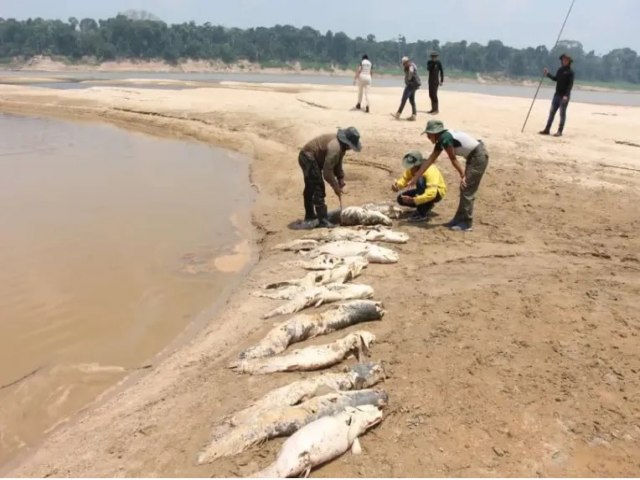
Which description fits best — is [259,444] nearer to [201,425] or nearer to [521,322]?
[201,425]

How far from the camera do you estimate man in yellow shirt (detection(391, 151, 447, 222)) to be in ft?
29.6

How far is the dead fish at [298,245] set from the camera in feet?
27.6

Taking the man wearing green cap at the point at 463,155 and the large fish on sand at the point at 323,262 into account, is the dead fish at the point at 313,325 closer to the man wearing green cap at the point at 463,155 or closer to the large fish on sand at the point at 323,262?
the large fish on sand at the point at 323,262

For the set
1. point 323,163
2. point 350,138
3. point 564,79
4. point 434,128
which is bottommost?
point 323,163

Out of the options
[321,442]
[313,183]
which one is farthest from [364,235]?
[321,442]

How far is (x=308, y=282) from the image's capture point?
275 inches

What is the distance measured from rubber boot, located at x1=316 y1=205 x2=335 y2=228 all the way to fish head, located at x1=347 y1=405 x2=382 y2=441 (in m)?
5.14

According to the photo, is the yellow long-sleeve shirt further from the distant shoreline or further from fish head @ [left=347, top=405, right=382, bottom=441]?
the distant shoreline

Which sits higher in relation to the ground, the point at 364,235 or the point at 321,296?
the point at 364,235

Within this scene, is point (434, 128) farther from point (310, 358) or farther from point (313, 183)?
point (310, 358)

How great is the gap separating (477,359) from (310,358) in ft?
5.32

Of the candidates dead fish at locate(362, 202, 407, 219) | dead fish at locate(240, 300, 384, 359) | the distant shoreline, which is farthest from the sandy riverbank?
the distant shoreline

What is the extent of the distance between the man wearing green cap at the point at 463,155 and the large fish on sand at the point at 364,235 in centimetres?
96

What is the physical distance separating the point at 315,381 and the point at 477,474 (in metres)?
1.58
